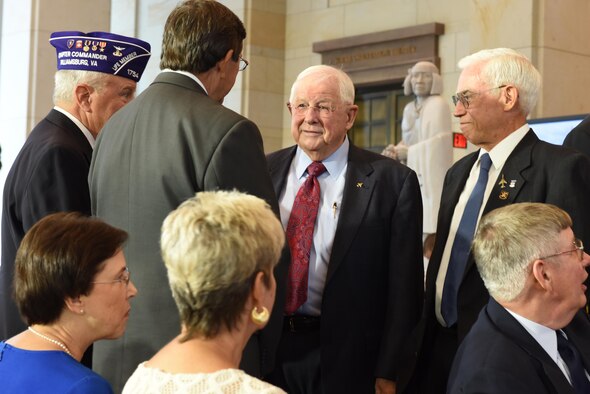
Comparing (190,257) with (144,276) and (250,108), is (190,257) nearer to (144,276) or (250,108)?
(144,276)

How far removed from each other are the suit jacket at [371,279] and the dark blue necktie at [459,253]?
0.40 ft

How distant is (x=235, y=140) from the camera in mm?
2941

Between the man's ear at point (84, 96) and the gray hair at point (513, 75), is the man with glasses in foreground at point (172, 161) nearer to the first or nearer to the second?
the man's ear at point (84, 96)

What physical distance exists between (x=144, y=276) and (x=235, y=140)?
1.71 ft

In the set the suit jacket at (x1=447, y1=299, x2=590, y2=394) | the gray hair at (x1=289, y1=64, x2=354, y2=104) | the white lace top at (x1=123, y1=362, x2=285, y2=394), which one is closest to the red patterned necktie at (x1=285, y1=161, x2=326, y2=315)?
the gray hair at (x1=289, y1=64, x2=354, y2=104)

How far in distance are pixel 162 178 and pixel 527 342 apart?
3.95 ft

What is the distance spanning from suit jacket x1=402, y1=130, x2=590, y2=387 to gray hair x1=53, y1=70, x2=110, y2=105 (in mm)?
1579

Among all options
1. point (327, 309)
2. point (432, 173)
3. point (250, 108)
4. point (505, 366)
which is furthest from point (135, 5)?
point (505, 366)

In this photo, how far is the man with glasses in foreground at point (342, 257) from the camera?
12.1ft

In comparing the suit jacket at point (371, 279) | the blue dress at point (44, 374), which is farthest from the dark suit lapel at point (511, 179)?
the blue dress at point (44, 374)

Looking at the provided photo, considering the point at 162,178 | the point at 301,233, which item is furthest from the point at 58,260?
the point at 301,233

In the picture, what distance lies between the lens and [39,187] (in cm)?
362

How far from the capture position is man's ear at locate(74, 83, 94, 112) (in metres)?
4.00

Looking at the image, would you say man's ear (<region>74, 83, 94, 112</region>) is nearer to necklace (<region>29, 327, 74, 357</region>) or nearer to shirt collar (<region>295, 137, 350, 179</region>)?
shirt collar (<region>295, 137, 350, 179</region>)
